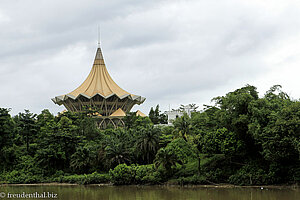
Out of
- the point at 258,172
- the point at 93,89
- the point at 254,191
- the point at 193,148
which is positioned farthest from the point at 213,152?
the point at 93,89

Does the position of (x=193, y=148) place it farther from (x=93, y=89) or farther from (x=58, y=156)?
(x=93, y=89)

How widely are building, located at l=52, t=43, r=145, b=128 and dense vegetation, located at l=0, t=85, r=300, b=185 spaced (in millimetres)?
18637

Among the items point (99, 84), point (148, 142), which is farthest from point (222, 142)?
point (99, 84)

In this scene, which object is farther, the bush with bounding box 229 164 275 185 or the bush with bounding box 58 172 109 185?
the bush with bounding box 58 172 109 185

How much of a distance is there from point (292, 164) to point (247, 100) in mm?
4742

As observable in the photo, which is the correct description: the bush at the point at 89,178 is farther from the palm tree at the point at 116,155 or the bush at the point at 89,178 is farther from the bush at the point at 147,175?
the bush at the point at 147,175

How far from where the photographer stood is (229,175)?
27703 millimetres

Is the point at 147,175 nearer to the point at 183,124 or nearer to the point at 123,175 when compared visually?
the point at 123,175

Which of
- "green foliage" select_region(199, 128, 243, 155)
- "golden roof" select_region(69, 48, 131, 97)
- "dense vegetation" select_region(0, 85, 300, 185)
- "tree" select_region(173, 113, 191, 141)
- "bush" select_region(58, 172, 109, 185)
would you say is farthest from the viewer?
"golden roof" select_region(69, 48, 131, 97)

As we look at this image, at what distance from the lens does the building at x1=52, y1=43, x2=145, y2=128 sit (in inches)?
2211

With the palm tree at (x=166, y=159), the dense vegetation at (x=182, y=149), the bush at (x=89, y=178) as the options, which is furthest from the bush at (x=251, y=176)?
the bush at (x=89, y=178)

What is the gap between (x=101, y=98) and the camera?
187ft

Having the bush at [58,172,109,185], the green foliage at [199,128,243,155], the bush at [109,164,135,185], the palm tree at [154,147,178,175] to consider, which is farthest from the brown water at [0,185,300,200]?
the bush at [58,172,109,185]

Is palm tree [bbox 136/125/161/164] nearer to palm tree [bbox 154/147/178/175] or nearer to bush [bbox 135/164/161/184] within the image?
bush [bbox 135/164/161/184]
